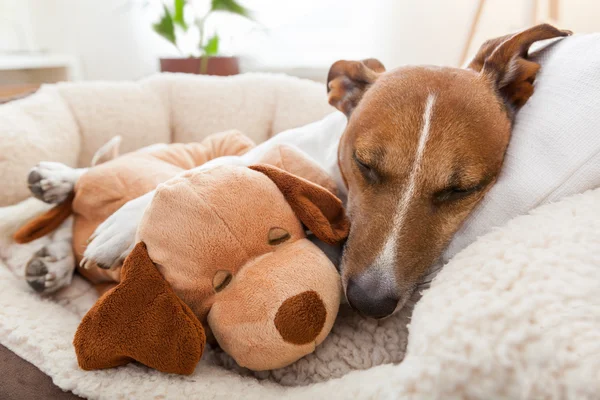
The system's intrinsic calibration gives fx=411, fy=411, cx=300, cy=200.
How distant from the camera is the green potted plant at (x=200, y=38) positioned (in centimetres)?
316

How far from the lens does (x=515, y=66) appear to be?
3.55ft

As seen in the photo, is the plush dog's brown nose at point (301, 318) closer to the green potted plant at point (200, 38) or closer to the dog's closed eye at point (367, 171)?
the dog's closed eye at point (367, 171)

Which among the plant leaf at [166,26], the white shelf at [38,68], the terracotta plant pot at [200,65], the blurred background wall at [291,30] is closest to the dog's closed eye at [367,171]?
the blurred background wall at [291,30]

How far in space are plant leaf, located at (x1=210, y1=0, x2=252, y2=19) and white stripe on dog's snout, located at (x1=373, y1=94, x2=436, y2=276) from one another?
8.60ft

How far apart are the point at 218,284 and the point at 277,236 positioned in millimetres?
154

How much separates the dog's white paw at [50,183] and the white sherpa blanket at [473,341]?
47 centimetres

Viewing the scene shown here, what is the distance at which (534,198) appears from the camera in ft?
2.84

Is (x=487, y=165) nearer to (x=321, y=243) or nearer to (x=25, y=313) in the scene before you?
(x=321, y=243)

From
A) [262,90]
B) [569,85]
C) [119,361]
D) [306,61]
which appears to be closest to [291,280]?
[119,361]

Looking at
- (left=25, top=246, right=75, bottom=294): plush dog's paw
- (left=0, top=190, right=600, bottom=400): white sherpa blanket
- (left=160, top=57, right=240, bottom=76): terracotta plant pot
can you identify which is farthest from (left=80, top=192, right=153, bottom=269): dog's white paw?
(left=160, top=57, right=240, bottom=76): terracotta plant pot

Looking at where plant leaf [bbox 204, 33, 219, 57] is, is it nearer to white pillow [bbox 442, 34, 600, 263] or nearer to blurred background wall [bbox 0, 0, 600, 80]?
blurred background wall [bbox 0, 0, 600, 80]

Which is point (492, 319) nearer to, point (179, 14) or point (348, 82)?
point (348, 82)

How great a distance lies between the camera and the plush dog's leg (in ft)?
4.00

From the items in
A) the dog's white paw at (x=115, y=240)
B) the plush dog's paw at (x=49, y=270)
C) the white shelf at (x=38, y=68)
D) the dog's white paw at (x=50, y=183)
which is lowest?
the white shelf at (x=38, y=68)
